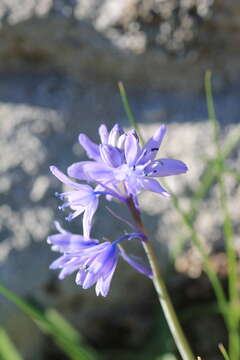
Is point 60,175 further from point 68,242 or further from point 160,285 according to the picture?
point 160,285

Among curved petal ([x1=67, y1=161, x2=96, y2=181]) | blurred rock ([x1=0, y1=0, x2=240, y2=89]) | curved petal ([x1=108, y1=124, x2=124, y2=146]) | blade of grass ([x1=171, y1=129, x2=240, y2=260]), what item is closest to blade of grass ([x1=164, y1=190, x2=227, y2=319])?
blade of grass ([x1=171, y1=129, x2=240, y2=260])

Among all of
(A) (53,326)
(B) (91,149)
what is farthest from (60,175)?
(A) (53,326)

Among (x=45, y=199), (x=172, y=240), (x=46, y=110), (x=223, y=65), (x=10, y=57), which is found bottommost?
(x=172, y=240)

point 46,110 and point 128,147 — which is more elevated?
point 46,110

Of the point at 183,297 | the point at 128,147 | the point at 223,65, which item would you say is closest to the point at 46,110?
the point at 223,65

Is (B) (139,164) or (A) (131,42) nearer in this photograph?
(B) (139,164)

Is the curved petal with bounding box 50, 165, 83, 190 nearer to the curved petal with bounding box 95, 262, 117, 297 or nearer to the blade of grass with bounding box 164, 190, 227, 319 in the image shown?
the curved petal with bounding box 95, 262, 117, 297

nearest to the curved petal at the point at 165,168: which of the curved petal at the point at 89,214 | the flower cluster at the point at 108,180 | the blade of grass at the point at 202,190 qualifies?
the flower cluster at the point at 108,180

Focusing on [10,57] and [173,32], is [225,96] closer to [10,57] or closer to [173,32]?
[173,32]

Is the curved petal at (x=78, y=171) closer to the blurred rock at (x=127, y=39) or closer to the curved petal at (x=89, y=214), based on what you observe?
the curved petal at (x=89, y=214)
